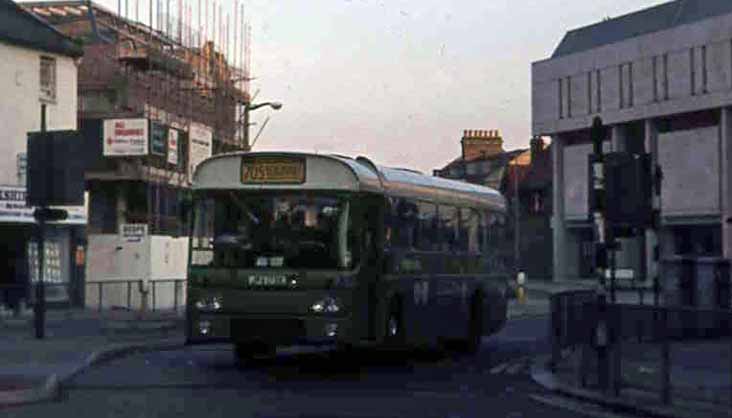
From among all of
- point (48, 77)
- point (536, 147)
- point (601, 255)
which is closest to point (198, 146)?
point (48, 77)

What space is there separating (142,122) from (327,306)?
32.4 metres

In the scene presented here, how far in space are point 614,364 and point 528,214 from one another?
81180 millimetres

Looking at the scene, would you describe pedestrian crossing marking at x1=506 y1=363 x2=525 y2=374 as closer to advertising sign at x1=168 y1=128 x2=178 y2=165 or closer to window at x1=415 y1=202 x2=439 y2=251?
window at x1=415 y1=202 x2=439 y2=251

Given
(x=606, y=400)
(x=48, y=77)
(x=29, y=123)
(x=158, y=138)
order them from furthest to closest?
(x=158, y=138), (x=48, y=77), (x=29, y=123), (x=606, y=400)

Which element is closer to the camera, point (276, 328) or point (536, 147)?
point (276, 328)

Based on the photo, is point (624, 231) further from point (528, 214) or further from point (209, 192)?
point (528, 214)

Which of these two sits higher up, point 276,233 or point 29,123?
point 29,123

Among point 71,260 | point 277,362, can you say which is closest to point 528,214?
point 71,260

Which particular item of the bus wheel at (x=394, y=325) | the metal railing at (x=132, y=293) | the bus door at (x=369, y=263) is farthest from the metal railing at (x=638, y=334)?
the metal railing at (x=132, y=293)

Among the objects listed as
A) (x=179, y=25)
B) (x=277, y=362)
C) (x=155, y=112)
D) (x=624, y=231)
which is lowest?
(x=277, y=362)

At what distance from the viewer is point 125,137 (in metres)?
53.4

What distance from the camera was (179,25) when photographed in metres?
61.2

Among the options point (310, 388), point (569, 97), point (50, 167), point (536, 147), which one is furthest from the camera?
point (536, 147)

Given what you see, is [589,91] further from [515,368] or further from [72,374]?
[72,374]
